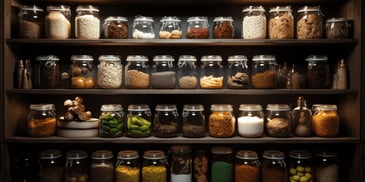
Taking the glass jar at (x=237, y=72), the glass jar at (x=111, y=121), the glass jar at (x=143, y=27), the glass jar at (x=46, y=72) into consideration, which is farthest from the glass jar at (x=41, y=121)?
the glass jar at (x=237, y=72)

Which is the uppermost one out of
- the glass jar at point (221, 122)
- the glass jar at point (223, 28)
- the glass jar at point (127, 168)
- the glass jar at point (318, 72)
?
the glass jar at point (223, 28)

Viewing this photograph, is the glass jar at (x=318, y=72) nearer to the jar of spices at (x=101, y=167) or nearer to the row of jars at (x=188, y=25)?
the row of jars at (x=188, y=25)

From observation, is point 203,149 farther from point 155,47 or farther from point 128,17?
point 128,17

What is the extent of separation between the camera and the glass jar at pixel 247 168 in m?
2.66

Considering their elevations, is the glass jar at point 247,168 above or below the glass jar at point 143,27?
below

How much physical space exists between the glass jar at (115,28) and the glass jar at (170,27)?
0.21 m

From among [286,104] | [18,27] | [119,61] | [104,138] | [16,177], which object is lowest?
[16,177]

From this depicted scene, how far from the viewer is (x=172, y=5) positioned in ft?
9.57

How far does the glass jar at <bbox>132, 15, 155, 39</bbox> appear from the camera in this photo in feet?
8.93

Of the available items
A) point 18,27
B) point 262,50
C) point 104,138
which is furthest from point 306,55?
point 18,27

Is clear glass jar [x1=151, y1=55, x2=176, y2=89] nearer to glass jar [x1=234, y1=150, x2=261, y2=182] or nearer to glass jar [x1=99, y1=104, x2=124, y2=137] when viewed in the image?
glass jar [x1=99, y1=104, x2=124, y2=137]

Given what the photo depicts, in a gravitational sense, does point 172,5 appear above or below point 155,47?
above

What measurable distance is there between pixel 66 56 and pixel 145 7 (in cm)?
58

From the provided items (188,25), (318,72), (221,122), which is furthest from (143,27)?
(318,72)
